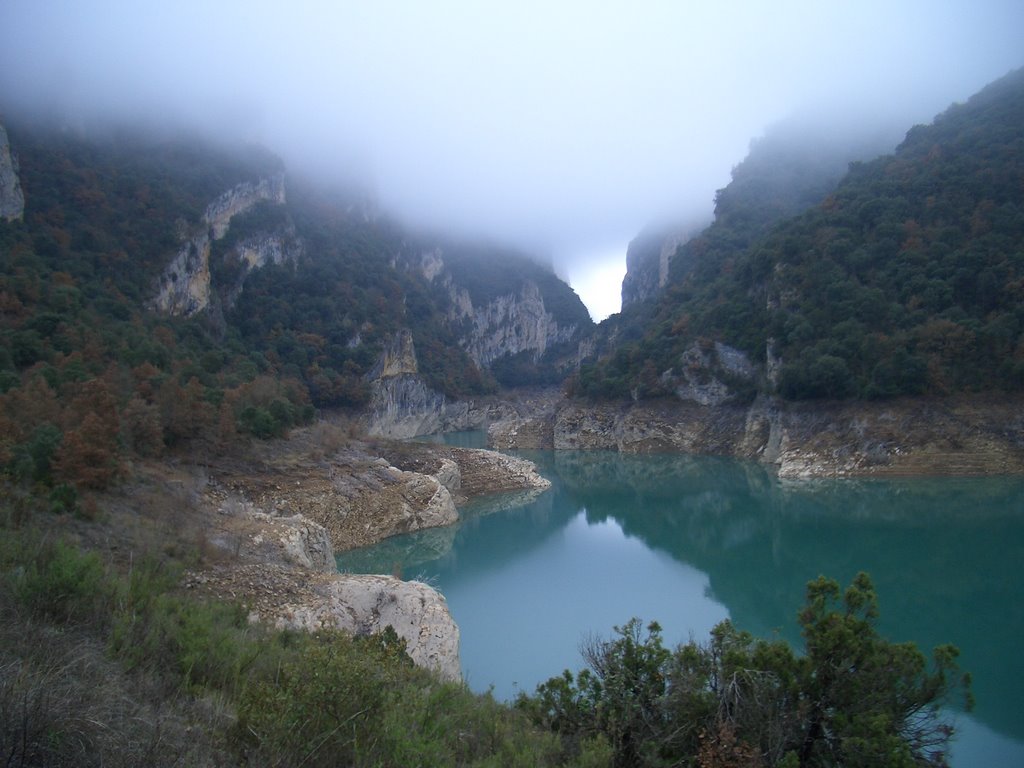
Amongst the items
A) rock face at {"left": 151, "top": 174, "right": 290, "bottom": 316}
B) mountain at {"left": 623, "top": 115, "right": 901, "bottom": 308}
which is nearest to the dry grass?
rock face at {"left": 151, "top": 174, "right": 290, "bottom": 316}

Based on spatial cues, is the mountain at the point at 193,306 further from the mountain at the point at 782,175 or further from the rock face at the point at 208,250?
the mountain at the point at 782,175

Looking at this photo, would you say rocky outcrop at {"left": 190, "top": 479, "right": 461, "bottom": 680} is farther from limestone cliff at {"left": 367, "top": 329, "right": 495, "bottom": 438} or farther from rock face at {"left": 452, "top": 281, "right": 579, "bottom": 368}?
rock face at {"left": 452, "top": 281, "right": 579, "bottom": 368}

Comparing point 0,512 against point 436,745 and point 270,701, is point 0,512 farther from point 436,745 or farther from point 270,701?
point 436,745

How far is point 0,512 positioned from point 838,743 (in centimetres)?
923

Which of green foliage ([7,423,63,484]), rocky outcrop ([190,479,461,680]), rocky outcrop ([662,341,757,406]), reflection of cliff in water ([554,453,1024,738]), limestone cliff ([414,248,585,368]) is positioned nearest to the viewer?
rocky outcrop ([190,479,461,680])

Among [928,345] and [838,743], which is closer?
[838,743]

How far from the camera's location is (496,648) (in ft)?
34.0

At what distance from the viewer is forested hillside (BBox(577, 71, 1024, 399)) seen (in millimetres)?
27922

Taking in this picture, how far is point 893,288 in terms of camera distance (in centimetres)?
3167

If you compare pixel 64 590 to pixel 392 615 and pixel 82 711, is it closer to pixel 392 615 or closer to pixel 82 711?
pixel 82 711

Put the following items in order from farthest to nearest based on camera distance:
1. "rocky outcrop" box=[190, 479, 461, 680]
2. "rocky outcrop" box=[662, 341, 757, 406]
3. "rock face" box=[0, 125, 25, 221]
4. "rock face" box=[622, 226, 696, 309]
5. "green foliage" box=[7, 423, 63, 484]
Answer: "rock face" box=[622, 226, 696, 309]
"rocky outcrop" box=[662, 341, 757, 406]
"rock face" box=[0, 125, 25, 221]
"green foliage" box=[7, 423, 63, 484]
"rocky outcrop" box=[190, 479, 461, 680]

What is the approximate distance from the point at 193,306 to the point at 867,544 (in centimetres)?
4052

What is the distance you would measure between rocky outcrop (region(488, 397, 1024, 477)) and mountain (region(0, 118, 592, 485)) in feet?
76.8

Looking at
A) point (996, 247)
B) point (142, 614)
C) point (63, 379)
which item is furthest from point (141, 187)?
point (996, 247)
